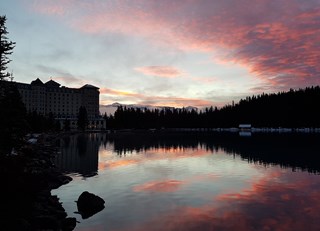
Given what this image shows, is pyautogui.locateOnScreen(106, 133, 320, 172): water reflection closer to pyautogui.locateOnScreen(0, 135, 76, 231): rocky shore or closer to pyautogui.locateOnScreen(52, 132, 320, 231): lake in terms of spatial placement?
pyautogui.locateOnScreen(52, 132, 320, 231): lake

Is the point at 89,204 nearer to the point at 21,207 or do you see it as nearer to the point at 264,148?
the point at 21,207

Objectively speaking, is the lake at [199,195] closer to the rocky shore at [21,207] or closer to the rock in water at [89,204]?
the rock in water at [89,204]

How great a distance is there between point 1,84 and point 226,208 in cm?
2236

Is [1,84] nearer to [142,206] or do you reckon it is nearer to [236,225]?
[142,206]

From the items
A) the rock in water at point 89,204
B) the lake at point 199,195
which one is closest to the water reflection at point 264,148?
the lake at point 199,195

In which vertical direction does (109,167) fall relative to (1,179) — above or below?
below

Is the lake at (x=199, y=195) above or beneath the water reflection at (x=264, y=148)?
beneath

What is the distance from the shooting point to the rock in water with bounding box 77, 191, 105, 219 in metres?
24.7

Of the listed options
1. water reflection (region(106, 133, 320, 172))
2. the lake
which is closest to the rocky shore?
the lake

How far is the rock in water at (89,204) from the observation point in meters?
24.7

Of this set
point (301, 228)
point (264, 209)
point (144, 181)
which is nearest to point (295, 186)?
point (264, 209)

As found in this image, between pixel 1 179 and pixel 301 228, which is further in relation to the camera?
pixel 301 228

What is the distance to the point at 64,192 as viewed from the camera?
99.5 feet

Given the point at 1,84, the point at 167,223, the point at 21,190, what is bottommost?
the point at 167,223
